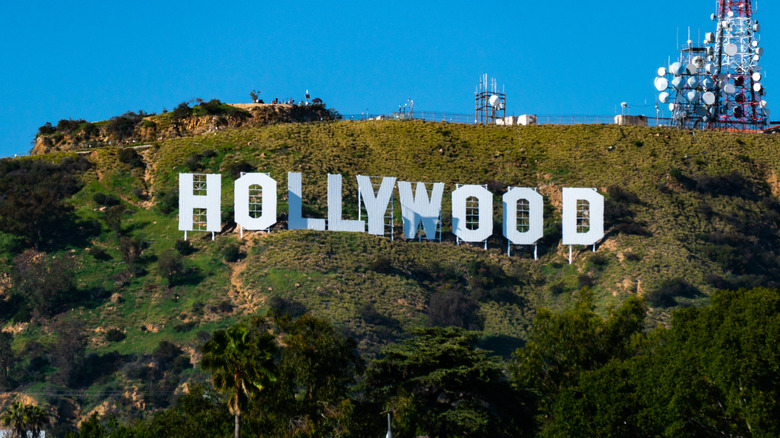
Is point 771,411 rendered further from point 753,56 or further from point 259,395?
point 753,56

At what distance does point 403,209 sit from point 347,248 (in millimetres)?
5315

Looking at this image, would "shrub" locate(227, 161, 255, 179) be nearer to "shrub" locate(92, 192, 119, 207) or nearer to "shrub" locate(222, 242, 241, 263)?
"shrub" locate(92, 192, 119, 207)

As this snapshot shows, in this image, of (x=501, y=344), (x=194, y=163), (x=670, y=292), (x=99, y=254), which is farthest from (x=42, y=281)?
(x=670, y=292)

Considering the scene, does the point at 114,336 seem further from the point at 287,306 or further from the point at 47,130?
the point at 47,130

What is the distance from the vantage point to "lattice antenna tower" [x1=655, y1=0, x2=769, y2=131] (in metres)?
106

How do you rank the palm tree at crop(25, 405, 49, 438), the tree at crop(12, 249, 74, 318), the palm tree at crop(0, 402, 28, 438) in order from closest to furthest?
1. the palm tree at crop(0, 402, 28, 438)
2. the palm tree at crop(25, 405, 49, 438)
3. the tree at crop(12, 249, 74, 318)

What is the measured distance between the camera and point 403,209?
8544 cm

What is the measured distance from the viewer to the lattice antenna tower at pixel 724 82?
106000 mm

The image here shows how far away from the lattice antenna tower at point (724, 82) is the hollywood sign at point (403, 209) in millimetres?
24099

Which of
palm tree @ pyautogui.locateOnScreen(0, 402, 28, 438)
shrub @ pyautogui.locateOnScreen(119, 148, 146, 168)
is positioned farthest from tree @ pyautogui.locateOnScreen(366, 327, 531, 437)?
shrub @ pyautogui.locateOnScreen(119, 148, 146, 168)

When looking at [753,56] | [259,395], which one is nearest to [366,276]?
[259,395]

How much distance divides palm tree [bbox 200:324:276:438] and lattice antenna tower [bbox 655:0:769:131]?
2780 inches

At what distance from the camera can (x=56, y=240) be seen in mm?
85312

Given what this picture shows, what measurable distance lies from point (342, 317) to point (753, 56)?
180 ft
